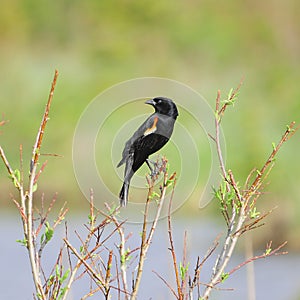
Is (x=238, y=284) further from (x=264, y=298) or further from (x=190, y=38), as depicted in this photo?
(x=190, y=38)

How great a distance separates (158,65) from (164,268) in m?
11.1

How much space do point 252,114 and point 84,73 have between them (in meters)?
6.60

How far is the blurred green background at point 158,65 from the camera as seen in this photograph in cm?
1128

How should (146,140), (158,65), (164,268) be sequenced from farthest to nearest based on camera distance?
1. (158,65)
2. (164,268)
3. (146,140)

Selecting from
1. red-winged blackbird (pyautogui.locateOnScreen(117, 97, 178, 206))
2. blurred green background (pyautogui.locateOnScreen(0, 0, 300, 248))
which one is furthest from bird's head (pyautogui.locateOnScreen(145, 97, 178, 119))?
blurred green background (pyautogui.locateOnScreen(0, 0, 300, 248))

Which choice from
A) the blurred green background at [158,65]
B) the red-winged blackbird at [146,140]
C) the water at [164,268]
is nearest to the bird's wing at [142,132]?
the red-winged blackbird at [146,140]

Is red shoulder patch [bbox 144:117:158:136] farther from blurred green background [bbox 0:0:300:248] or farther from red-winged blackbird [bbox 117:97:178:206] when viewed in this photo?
blurred green background [bbox 0:0:300:248]

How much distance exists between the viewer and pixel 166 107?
7.80 feet

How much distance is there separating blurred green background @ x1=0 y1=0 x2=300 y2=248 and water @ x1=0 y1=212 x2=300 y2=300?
38cm

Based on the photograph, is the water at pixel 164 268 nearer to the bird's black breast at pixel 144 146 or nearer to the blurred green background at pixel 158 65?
the blurred green background at pixel 158 65

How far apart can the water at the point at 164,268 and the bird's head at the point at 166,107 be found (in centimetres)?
498

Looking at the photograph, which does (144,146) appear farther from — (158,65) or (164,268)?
(158,65)

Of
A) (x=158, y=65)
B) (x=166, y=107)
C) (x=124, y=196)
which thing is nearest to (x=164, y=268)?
(x=166, y=107)

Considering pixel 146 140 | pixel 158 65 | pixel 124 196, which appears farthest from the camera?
pixel 158 65
